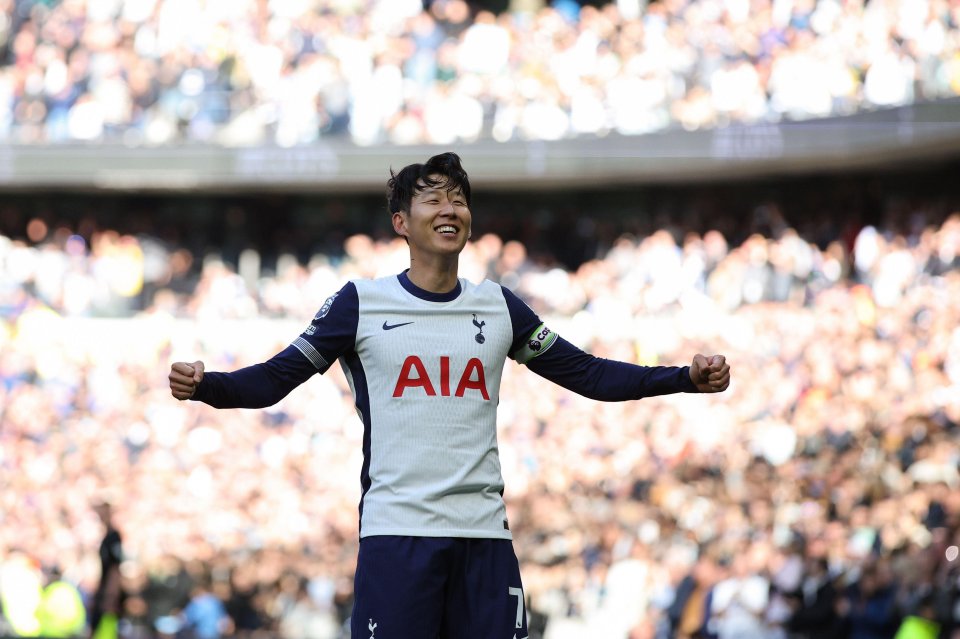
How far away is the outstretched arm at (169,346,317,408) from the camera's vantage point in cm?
437

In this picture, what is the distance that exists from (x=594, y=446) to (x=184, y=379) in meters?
12.6

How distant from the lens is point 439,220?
4.62 m

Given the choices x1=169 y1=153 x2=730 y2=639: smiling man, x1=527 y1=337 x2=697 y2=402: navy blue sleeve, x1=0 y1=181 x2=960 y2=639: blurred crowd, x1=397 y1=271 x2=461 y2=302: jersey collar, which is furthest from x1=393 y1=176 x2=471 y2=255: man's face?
x1=0 y1=181 x2=960 y2=639: blurred crowd

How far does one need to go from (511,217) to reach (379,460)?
1912 cm

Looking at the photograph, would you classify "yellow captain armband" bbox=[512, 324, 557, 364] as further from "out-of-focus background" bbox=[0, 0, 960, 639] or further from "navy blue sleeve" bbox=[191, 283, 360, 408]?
"out-of-focus background" bbox=[0, 0, 960, 639]

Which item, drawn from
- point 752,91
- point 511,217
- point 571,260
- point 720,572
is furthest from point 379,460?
point 511,217

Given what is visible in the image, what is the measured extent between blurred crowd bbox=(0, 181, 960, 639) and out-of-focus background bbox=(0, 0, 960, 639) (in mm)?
45

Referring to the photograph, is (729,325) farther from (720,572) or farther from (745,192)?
(720,572)

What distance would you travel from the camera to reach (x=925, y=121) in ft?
59.7

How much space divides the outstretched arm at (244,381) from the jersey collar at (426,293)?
1.22 ft

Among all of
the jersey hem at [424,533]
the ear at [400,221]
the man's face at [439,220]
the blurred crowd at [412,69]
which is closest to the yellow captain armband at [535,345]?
the man's face at [439,220]

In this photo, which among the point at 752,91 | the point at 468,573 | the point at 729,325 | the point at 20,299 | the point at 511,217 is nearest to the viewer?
the point at 468,573

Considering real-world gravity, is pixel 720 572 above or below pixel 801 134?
below

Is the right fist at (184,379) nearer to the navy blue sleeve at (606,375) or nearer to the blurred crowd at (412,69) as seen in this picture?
the navy blue sleeve at (606,375)
